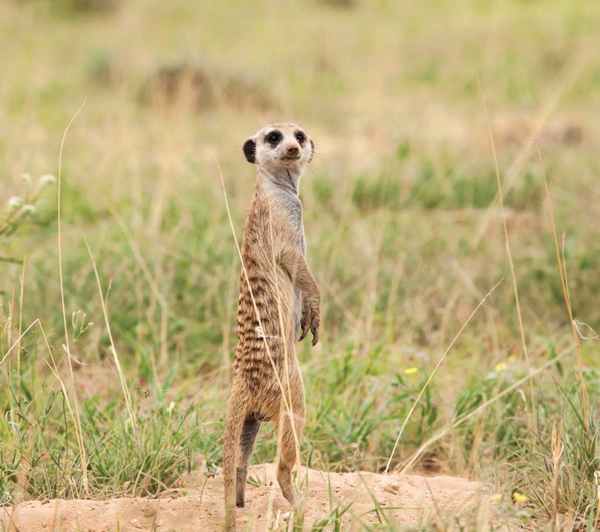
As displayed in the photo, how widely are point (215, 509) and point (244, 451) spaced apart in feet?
0.63

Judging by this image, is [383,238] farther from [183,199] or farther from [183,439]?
[183,439]

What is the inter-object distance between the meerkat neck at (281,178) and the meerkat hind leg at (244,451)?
0.71 metres

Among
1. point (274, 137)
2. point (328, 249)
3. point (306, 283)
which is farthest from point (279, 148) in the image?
point (328, 249)

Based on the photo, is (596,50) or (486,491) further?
(596,50)

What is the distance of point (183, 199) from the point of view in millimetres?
5582

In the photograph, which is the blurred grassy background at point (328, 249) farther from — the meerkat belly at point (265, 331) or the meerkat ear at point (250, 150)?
the meerkat ear at point (250, 150)

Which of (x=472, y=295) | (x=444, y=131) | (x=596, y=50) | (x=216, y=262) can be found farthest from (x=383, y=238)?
(x=596, y=50)

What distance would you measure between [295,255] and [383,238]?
2.86 meters

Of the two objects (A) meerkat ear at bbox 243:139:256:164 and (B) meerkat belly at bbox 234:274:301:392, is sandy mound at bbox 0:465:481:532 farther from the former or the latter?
A: (A) meerkat ear at bbox 243:139:256:164

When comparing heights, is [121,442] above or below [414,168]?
below

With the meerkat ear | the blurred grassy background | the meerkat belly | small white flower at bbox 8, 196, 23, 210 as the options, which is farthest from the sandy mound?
small white flower at bbox 8, 196, 23, 210

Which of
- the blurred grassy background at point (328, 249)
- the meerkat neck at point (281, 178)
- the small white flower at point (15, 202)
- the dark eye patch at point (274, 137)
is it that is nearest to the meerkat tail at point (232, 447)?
the blurred grassy background at point (328, 249)

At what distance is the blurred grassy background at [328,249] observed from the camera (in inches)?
125

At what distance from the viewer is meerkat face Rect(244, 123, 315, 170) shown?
8.27ft
